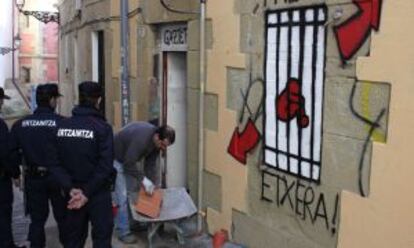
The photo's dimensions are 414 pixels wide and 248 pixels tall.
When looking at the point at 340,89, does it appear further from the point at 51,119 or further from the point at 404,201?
the point at 51,119

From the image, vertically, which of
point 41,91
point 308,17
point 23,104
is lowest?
point 23,104

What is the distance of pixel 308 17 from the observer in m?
5.39

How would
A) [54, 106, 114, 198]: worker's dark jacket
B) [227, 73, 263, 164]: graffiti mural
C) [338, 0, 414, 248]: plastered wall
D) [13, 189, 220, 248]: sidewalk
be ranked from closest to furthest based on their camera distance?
[338, 0, 414, 248]: plastered wall
[54, 106, 114, 198]: worker's dark jacket
[227, 73, 263, 164]: graffiti mural
[13, 189, 220, 248]: sidewalk

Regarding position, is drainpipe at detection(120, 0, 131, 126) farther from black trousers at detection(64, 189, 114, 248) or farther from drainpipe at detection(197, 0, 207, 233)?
black trousers at detection(64, 189, 114, 248)

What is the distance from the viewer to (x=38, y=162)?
615cm

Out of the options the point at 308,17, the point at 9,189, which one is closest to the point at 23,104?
the point at 9,189

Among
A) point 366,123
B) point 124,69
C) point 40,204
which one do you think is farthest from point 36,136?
point 124,69

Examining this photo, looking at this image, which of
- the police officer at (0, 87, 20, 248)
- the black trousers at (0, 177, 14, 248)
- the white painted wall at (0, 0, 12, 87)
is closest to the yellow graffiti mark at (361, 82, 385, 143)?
the police officer at (0, 87, 20, 248)

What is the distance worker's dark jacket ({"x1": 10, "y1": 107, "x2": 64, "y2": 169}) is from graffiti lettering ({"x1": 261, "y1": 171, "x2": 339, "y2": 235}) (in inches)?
78.6

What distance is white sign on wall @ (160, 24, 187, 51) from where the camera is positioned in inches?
323

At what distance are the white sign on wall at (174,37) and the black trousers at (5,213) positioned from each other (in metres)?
2.83

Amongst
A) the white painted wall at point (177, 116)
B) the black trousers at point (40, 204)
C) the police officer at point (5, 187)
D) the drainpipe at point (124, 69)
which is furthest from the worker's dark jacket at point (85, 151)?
the drainpipe at point (124, 69)

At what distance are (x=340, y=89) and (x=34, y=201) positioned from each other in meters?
3.10

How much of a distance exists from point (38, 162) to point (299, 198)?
95.1 inches
